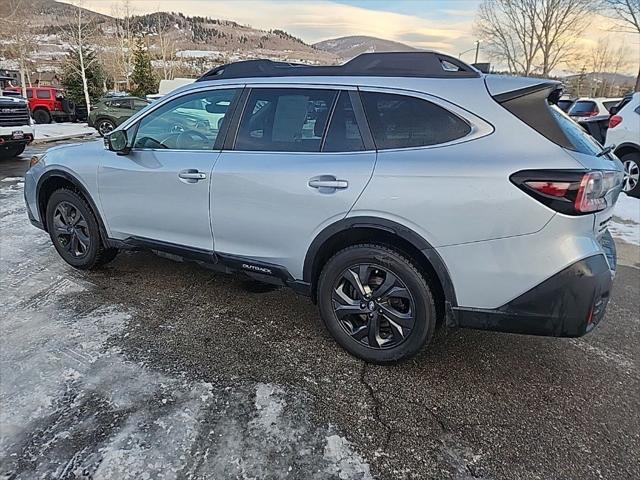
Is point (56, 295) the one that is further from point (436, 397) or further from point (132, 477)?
point (436, 397)

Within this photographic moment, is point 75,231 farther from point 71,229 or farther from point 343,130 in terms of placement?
point 343,130

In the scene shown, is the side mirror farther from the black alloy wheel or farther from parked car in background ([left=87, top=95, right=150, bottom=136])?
parked car in background ([left=87, top=95, right=150, bottom=136])

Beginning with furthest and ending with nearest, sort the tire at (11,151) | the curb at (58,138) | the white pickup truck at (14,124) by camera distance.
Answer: the curb at (58,138), the tire at (11,151), the white pickup truck at (14,124)

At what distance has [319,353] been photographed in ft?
9.62

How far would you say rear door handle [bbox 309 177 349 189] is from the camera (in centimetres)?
261

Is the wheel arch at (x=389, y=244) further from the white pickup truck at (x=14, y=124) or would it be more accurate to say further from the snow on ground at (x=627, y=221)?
the white pickup truck at (x=14, y=124)

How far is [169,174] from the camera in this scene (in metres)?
3.26

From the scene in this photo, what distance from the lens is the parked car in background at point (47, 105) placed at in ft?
73.3

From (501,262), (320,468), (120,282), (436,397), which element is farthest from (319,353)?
(120,282)

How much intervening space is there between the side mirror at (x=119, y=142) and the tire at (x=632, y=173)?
7471 mm

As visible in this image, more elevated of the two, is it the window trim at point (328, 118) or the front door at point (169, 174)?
the window trim at point (328, 118)

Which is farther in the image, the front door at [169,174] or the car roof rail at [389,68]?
the front door at [169,174]

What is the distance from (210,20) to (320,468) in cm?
17334

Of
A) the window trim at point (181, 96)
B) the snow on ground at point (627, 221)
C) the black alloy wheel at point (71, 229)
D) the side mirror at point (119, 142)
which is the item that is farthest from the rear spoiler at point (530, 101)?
the snow on ground at point (627, 221)
